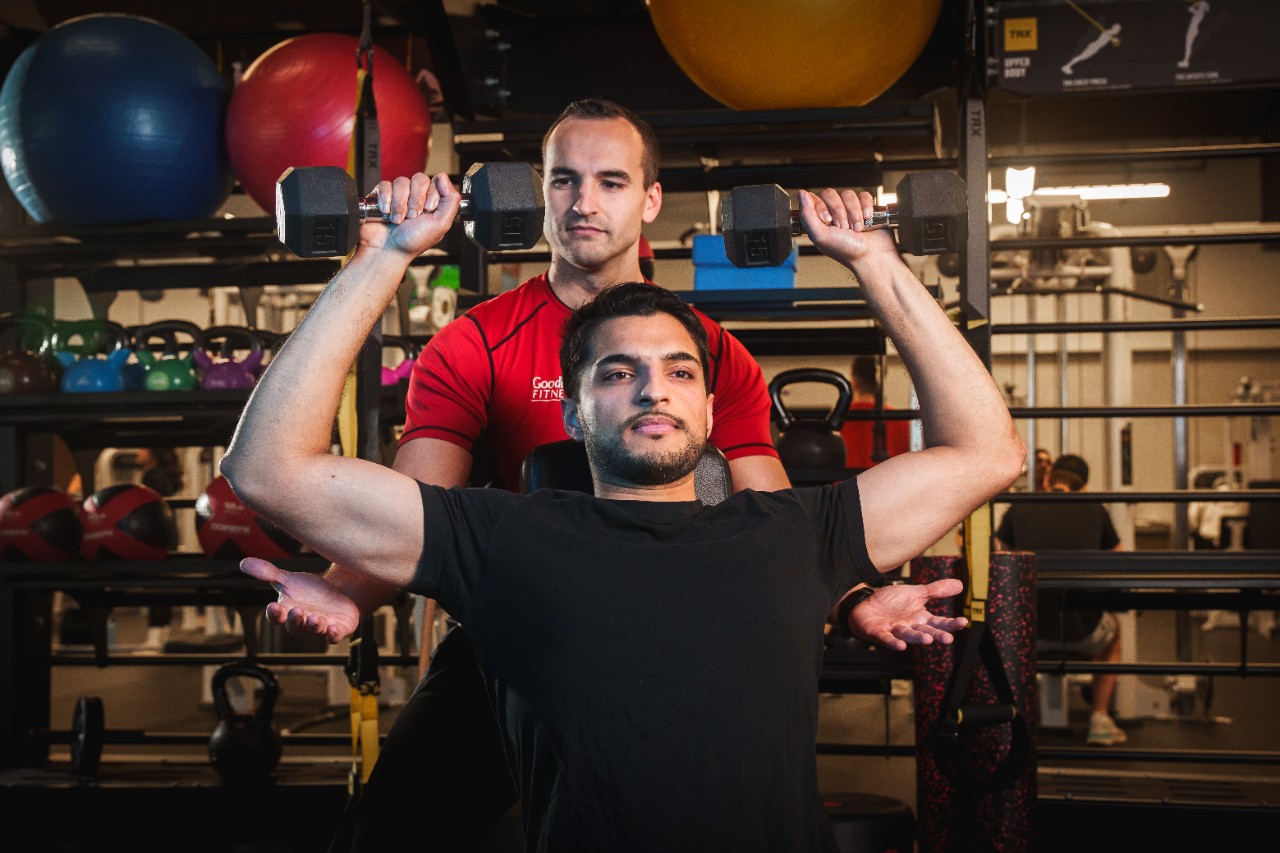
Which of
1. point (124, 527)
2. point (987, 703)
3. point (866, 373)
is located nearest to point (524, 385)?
point (987, 703)

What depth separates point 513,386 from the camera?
218 centimetres

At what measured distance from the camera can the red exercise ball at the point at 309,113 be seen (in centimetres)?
329

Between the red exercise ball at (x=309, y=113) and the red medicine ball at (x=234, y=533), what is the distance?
3.13ft

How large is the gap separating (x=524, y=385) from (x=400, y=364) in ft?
5.50

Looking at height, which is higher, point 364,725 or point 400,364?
point 400,364

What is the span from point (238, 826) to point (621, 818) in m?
2.69

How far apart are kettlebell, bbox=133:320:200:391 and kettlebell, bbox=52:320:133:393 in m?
0.05

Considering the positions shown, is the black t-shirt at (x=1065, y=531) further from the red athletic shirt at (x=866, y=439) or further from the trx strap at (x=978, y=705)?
the trx strap at (x=978, y=705)

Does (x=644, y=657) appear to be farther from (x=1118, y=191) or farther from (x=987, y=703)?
(x=1118, y=191)

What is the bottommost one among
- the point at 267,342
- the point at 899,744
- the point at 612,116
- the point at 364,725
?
the point at 899,744

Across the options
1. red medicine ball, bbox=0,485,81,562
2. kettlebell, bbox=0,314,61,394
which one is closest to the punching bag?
red medicine ball, bbox=0,485,81,562

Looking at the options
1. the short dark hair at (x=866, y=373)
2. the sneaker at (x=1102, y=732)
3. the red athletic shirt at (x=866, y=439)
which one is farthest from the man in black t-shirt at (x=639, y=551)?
the sneaker at (x=1102, y=732)

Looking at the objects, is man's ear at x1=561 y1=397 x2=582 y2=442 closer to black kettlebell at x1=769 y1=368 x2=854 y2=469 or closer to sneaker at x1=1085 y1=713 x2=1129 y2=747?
black kettlebell at x1=769 y1=368 x2=854 y2=469

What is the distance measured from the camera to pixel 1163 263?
817 cm
